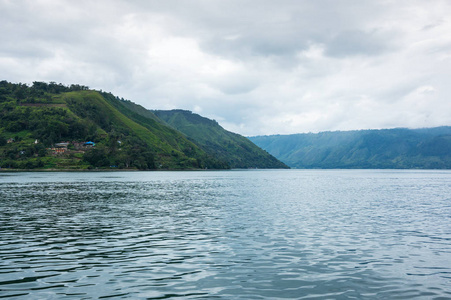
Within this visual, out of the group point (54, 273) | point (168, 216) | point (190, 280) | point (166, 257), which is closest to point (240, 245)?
point (166, 257)

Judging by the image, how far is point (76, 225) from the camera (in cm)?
4466

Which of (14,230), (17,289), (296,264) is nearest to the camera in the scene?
(17,289)

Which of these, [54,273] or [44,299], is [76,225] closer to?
[54,273]

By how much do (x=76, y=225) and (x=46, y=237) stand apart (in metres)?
7.79

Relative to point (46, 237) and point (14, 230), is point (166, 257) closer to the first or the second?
point (46, 237)

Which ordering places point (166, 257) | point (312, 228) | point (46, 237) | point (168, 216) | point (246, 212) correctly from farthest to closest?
point (246, 212)
point (168, 216)
point (312, 228)
point (46, 237)
point (166, 257)

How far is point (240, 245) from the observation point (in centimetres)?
3372

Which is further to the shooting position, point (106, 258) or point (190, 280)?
point (106, 258)

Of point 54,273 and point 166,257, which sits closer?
point 54,273

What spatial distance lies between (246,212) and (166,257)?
1252 inches

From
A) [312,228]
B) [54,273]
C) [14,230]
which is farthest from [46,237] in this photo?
[312,228]

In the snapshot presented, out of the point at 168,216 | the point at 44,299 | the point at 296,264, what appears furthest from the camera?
the point at 168,216

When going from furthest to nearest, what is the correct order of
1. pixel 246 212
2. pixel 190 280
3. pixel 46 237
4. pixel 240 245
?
pixel 246 212, pixel 46 237, pixel 240 245, pixel 190 280

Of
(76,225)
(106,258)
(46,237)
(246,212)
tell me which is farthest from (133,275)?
(246,212)
